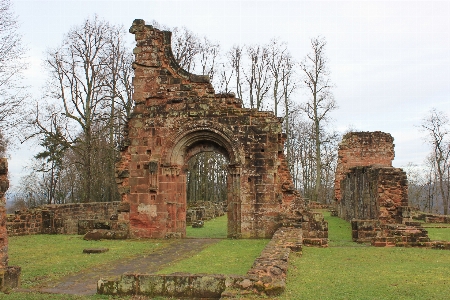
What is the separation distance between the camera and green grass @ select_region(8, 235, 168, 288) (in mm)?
8531

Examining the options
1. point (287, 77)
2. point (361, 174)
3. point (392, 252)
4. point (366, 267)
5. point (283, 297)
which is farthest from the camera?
point (287, 77)

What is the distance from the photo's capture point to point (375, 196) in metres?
17.3

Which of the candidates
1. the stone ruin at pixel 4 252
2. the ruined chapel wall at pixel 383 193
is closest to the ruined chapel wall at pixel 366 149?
the ruined chapel wall at pixel 383 193

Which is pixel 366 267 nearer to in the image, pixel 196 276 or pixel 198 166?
pixel 196 276

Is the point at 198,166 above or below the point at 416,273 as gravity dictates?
above

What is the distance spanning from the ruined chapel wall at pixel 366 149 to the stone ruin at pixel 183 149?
13092 millimetres

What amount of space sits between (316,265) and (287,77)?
2931 centimetres

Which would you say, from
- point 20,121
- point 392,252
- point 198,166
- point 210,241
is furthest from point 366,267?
point 198,166

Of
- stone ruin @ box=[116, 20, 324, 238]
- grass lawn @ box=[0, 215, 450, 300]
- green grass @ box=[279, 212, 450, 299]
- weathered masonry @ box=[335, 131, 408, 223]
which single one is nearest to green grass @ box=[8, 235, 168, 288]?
grass lawn @ box=[0, 215, 450, 300]

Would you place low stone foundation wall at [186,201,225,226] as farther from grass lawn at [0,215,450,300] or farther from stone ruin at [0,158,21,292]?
stone ruin at [0,158,21,292]

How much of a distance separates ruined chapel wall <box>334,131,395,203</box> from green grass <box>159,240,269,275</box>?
15.5 m

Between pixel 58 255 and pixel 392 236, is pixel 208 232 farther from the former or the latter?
pixel 58 255

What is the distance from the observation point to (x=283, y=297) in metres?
6.07

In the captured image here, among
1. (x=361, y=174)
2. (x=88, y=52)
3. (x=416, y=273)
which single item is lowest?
(x=416, y=273)
